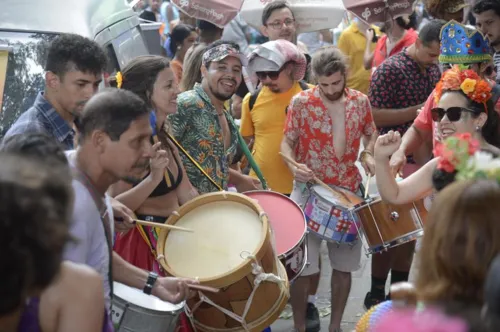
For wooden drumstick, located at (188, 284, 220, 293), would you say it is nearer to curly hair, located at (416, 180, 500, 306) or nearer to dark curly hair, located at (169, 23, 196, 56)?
curly hair, located at (416, 180, 500, 306)

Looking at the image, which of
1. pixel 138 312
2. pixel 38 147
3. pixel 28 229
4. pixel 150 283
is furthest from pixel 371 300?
pixel 28 229

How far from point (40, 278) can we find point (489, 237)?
1177 millimetres

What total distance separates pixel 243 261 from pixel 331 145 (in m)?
2.05

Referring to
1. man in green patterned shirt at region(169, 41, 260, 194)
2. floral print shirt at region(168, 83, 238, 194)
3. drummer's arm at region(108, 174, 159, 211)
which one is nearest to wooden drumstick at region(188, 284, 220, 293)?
drummer's arm at region(108, 174, 159, 211)

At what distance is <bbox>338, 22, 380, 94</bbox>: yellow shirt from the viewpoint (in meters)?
8.54

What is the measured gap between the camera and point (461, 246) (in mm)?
2287

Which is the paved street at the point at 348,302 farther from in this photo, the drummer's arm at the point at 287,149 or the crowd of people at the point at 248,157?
the drummer's arm at the point at 287,149

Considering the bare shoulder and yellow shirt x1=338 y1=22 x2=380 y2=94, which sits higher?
yellow shirt x1=338 y1=22 x2=380 y2=94

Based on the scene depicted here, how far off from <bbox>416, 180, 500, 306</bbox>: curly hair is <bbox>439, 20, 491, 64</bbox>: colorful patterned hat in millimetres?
3192

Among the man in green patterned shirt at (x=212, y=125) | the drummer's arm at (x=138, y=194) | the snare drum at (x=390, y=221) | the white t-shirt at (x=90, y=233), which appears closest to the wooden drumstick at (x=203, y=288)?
the drummer's arm at (x=138, y=194)

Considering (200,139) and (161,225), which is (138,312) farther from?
(200,139)

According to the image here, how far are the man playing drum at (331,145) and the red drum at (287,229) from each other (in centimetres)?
71

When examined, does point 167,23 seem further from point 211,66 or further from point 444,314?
point 444,314

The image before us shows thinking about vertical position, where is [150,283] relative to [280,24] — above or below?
below
